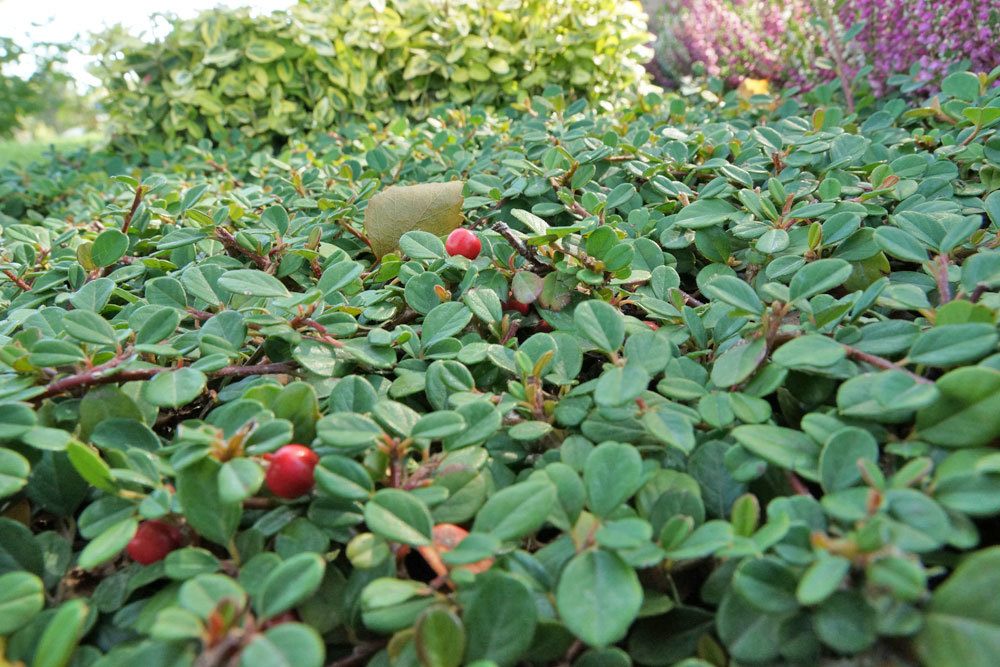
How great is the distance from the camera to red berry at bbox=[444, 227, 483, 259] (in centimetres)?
110

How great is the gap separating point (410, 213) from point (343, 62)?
7.64ft

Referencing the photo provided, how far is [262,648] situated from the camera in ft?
1.65

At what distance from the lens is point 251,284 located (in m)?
0.89

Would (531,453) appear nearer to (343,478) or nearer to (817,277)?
(343,478)

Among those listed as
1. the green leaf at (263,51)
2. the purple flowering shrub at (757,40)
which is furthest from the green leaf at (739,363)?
the green leaf at (263,51)

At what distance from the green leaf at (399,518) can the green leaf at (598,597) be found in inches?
5.3

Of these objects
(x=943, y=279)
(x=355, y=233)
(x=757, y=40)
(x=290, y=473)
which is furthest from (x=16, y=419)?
(x=757, y=40)

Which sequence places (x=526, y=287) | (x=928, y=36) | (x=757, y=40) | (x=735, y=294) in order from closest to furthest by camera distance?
(x=735, y=294)
(x=526, y=287)
(x=928, y=36)
(x=757, y=40)

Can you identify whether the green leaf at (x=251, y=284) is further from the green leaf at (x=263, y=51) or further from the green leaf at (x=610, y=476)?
the green leaf at (x=263, y=51)

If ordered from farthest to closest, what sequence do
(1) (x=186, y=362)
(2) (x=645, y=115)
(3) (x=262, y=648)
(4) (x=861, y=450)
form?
(2) (x=645, y=115), (1) (x=186, y=362), (4) (x=861, y=450), (3) (x=262, y=648)

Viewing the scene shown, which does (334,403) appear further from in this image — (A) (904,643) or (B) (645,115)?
(B) (645,115)

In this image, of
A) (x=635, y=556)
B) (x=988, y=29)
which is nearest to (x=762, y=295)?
(x=635, y=556)

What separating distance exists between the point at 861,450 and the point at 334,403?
1.87 ft

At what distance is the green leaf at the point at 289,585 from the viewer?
0.54 metres
